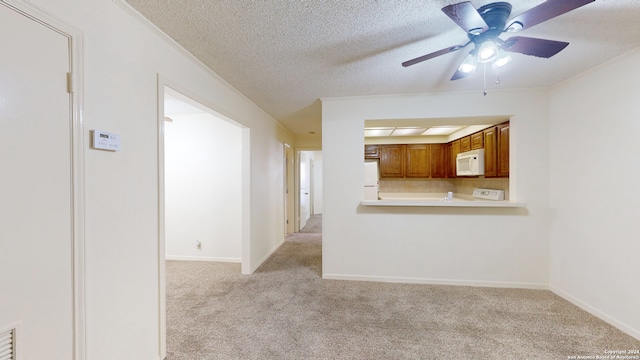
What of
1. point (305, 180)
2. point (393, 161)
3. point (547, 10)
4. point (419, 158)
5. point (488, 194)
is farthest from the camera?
point (305, 180)

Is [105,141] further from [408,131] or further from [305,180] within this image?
[305,180]

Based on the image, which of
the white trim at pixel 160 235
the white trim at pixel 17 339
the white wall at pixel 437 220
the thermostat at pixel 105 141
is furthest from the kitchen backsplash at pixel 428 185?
the white trim at pixel 17 339

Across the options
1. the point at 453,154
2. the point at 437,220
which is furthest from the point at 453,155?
the point at 437,220

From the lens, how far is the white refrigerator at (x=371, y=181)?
506cm

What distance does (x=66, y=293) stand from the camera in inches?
45.2

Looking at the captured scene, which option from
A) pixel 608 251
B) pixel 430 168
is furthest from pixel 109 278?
pixel 430 168

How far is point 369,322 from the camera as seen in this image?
7.04 feet

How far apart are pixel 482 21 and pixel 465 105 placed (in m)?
1.73

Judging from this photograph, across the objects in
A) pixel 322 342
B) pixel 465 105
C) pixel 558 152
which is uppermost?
pixel 465 105

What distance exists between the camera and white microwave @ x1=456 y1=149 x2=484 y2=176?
11.5 feet

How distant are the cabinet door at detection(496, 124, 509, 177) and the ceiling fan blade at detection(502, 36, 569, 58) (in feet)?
5.53

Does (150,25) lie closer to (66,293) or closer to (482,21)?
(66,293)

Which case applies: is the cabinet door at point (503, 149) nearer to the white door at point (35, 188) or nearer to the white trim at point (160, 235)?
the white trim at point (160, 235)

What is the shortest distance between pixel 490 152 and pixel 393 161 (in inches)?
76.5
